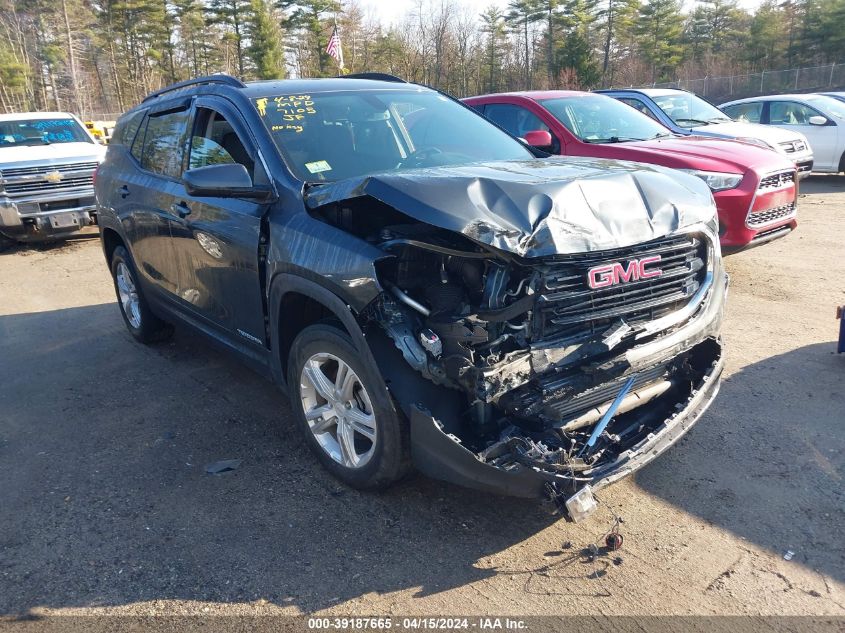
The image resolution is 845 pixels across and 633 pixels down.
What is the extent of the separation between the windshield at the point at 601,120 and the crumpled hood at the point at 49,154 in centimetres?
708

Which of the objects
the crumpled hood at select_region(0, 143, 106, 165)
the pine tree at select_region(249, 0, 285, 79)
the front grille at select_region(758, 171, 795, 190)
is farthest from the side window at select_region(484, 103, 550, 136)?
the pine tree at select_region(249, 0, 285, 79)

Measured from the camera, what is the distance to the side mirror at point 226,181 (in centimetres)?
340

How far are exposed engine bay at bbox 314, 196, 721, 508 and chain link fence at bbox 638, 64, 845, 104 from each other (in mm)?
35980

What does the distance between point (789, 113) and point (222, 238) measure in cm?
1321

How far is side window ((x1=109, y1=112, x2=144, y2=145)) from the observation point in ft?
17.6

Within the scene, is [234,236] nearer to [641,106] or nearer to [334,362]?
[334,362]

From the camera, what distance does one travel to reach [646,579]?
2.72 meters

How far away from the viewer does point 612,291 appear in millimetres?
2854

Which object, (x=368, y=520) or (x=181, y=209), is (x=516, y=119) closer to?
(x=181, y=209)

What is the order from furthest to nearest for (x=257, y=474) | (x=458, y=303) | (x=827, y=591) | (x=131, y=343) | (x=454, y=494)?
1. (x=131, y=343)
2. (x=257, y=474)
3. (x=454, y=494)
4. (x=458, y=303)
5. (x=827, y=591)

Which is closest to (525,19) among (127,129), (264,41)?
(264,41)

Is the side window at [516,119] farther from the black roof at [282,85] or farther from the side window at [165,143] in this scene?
the side window at [165,143]

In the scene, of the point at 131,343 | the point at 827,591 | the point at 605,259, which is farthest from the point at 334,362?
the point at 131,343

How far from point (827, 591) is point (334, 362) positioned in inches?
90.5
